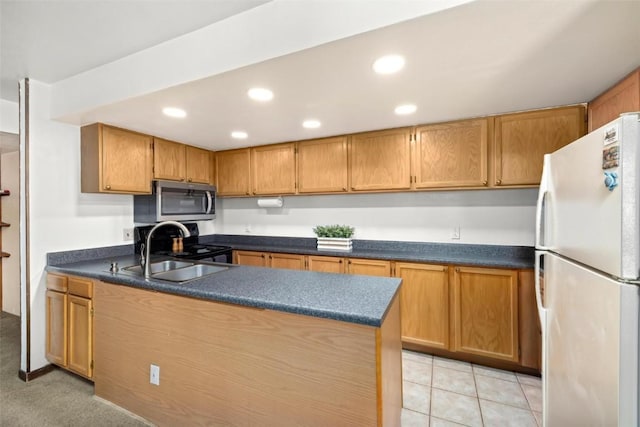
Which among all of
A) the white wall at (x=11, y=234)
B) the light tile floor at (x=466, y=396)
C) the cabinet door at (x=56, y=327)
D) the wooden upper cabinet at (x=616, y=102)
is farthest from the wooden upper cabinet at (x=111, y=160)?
the wooden upper cabinet at (x=616, y=102)

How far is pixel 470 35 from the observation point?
127 centimetres

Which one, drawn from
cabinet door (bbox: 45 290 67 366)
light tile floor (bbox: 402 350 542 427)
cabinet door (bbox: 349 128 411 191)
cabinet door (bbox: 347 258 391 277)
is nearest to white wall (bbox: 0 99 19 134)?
cabinet door (bbox: 45 290 67 366)

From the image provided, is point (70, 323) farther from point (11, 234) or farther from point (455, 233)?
point (455, 233)

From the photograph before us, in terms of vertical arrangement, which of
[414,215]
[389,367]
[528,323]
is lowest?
[528,323]

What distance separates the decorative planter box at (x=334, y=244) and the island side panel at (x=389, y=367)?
150 centimetres

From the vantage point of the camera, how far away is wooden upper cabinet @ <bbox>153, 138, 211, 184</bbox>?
116 inches

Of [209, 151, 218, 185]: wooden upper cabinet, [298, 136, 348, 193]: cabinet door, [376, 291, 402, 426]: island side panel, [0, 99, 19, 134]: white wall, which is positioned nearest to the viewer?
[376, 291, 402, 426]: island side panel

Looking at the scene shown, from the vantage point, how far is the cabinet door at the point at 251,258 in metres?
3.28

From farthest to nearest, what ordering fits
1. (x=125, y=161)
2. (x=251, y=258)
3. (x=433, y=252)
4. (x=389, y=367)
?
(x=251, y=258) → (x=433, y=252) → (x=125, y=161) → (x=389, y=367)

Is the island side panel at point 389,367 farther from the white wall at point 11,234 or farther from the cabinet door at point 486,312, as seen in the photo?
the white wall at point 11,234

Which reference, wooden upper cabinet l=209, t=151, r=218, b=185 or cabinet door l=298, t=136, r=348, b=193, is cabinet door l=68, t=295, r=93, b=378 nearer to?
wooden upper cabinet l=209, t=151, r=218, b=185

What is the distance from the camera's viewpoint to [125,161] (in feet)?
8.63

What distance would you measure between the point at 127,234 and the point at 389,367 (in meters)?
2.89

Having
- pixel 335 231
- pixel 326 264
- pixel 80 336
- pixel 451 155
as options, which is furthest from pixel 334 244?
pixel 80 336
